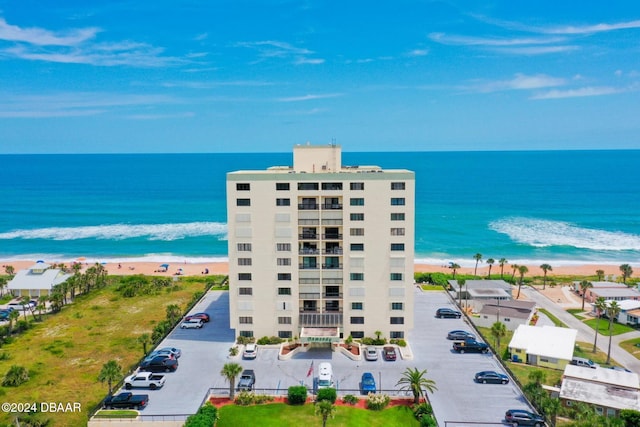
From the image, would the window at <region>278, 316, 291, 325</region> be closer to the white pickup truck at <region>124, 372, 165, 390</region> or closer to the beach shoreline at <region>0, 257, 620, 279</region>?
the white pickup truck at <region>124, 372, 165, 390</region>

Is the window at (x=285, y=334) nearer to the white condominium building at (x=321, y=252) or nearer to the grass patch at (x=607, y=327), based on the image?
the white condominium building at (x=321, y=252)

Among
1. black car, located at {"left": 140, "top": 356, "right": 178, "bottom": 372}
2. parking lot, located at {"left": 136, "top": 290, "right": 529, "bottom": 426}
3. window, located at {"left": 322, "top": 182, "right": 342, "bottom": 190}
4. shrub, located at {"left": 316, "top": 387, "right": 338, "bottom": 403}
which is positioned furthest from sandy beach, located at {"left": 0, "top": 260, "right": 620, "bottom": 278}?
shrub, located at {"left": 316, "top": 387, "right": 338, "bottom": 403}

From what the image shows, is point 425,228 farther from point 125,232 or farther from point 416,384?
point 416,384

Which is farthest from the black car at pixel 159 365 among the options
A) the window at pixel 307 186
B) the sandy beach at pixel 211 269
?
the sandy beach at pixel 211 269

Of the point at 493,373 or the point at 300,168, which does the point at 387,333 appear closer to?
the point at 493,373

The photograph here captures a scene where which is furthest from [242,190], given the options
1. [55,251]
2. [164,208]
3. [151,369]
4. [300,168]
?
[164,208]

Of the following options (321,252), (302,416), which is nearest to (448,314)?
(321,252)

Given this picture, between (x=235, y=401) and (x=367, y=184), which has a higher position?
(x=367, y=184)
